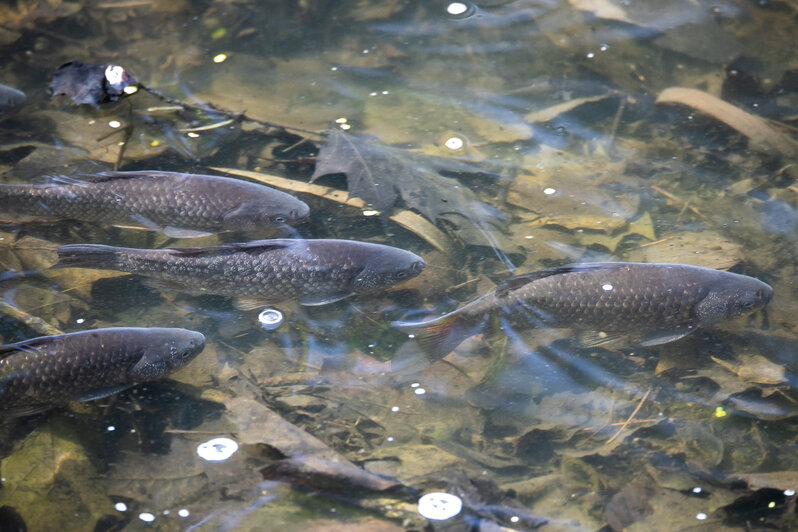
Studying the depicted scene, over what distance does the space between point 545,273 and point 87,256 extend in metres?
3.03

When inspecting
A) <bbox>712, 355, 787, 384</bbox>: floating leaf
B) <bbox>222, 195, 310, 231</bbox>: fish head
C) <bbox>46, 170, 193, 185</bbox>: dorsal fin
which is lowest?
<bbox>712, 355, 787, 384</bbox>: floating leaf

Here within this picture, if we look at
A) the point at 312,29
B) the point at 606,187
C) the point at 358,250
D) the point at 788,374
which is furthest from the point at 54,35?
the point at 788,374

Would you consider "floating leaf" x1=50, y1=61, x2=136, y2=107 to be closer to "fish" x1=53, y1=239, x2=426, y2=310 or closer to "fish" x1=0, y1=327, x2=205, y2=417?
"fish" x1=53, y1=239, x2=426, y2=310

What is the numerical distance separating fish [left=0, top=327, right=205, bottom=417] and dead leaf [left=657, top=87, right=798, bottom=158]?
4921 mm

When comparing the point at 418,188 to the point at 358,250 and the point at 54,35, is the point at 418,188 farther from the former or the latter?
the point at 54,35

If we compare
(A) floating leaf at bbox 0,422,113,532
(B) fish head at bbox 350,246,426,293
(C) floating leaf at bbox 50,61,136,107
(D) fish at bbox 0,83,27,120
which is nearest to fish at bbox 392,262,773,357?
(B) fish head at bbox 350,246,426,293

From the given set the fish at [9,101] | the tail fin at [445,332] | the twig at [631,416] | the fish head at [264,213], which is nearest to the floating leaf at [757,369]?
the twig at [631,416]

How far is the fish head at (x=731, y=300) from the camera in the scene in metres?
3.98

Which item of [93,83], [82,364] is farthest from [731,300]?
[93,83]

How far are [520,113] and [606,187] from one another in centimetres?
129

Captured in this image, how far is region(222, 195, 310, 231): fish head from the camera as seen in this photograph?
4.68 m

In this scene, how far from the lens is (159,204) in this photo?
15.2ft

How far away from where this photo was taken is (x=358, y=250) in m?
4.34

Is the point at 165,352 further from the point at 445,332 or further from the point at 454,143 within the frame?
the point at 454,143
